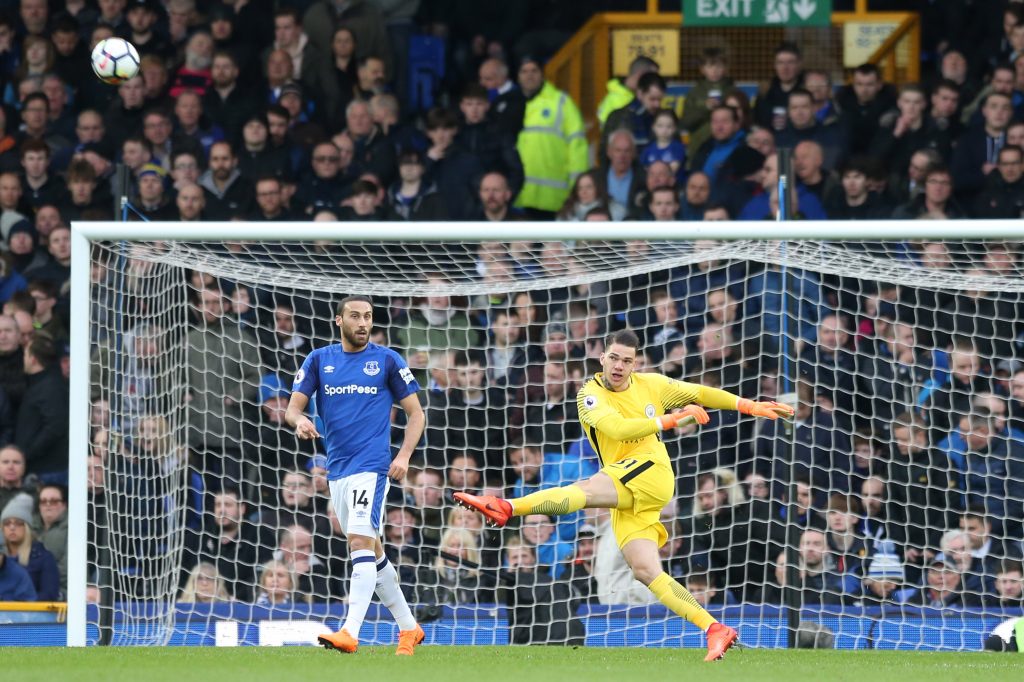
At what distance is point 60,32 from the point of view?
13078 millimetres

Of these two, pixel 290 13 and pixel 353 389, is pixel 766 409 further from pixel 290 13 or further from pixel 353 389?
pixel 290 13

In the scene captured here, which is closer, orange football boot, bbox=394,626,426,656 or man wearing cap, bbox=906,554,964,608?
orange football boot, bbox=394,626,426,656

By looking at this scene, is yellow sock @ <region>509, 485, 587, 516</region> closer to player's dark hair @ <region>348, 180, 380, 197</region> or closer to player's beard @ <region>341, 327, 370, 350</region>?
player's beard @ <region>341, 327, 370, 350</region>

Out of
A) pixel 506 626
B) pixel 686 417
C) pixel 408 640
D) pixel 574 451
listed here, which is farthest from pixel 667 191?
pixel 408 640

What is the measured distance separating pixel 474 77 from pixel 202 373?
4765 millimetres

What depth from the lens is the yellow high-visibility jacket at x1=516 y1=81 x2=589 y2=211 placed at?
12.4 m

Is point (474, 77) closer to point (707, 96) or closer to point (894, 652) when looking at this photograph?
point (707, 96)

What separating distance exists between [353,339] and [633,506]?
63.9 inches

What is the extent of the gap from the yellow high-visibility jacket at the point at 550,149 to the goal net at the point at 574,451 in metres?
1.82

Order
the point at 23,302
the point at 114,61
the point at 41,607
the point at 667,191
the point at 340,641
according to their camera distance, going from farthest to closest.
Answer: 1. the point at 667,191
2. the point at 23,302
3. the point at 114,61
4. the point at 41,607
5. the point at 340,641

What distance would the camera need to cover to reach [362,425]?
26.3ft

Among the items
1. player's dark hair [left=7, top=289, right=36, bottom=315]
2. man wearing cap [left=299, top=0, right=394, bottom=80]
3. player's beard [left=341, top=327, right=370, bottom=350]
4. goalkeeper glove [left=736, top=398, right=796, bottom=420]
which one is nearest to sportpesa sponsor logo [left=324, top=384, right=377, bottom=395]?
player's beard [left=341, top=327, right=370, bottom=350]

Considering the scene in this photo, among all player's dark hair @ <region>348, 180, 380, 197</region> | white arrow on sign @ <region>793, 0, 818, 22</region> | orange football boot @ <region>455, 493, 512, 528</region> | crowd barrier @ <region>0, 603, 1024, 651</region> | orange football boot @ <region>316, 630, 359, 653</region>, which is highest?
white arrow on sign @ <region>793, 0, 818, 22</region>

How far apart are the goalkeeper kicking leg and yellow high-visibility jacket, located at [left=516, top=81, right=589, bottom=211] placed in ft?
14.9
